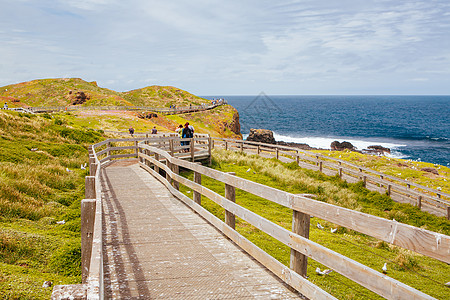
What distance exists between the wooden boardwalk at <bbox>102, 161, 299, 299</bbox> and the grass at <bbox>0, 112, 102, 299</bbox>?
92 centimetres

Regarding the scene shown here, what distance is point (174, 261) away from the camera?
561 centimetres

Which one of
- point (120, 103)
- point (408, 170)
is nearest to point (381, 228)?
point (408, 170)

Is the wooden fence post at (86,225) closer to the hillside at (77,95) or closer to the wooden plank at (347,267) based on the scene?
the wooden plank at (347,267)

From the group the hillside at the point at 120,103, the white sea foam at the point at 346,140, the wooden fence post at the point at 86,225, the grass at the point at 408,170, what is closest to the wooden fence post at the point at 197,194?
the wooden fence post at the point at 86,225

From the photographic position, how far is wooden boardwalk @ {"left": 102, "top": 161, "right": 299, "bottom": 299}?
14.8 feet

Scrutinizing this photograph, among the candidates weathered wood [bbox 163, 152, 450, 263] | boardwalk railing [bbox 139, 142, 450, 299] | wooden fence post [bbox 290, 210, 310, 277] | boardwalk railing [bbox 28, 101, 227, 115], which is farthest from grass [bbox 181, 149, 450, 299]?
boardwalk railing [bbox 28, 101, 227, 115]

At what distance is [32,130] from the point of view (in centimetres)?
2405

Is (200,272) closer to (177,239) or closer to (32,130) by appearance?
(177,239)

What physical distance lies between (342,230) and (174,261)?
7.68 meters

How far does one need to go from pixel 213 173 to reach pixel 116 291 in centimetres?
326

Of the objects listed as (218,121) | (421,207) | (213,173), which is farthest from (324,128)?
(213,173)

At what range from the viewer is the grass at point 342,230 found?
7633mm

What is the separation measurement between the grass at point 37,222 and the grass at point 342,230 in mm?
4439

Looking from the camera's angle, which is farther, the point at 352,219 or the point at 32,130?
the point at 32,130
